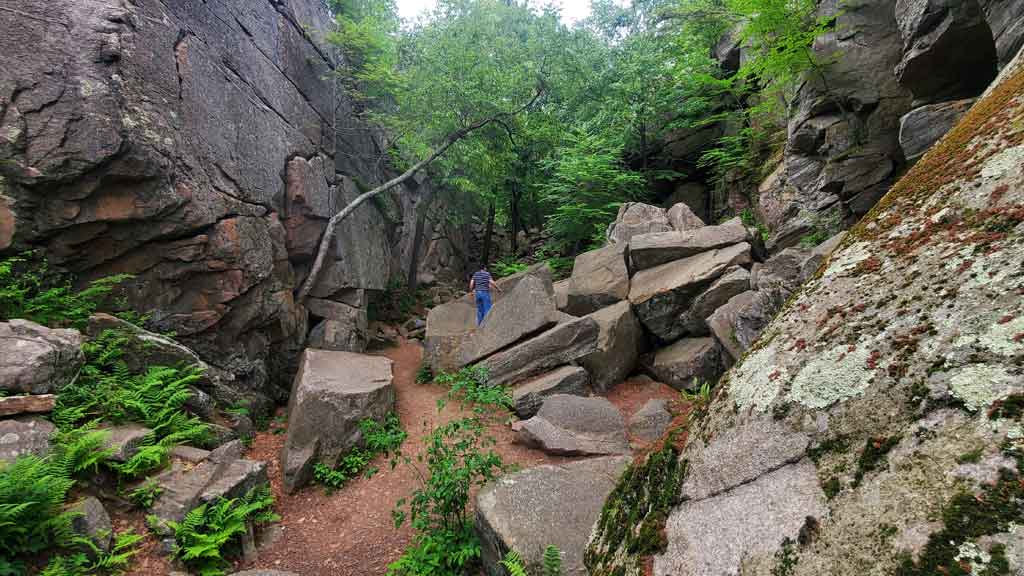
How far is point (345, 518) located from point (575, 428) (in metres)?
3.80

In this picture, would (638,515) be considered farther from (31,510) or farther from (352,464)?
(352,464)

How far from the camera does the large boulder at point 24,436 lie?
4605 mm

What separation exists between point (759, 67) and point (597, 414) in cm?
788

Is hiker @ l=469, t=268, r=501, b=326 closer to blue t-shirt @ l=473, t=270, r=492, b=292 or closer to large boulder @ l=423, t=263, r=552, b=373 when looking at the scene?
blue t-shirt @ l=473, t=270, r=492, b=292

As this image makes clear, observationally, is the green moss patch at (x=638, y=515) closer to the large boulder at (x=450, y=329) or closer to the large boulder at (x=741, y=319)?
the large boulder at (x=741, y=319)

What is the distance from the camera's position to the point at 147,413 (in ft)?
20.0

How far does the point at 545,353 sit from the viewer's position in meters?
9.66

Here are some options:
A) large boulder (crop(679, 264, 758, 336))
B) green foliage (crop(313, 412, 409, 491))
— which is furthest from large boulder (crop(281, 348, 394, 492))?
large boulder (crop(679, 264, 758, 336))

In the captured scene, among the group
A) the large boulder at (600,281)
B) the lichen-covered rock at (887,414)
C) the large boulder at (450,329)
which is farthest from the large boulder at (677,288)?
the lichen-covered rock at (887,414)

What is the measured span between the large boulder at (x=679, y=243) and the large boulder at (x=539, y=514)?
7.46 meters

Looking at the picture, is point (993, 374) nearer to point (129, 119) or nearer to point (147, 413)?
point (147, 413)

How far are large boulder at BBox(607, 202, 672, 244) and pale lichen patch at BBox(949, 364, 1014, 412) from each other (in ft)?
37.5

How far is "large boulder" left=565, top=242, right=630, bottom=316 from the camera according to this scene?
1140cm

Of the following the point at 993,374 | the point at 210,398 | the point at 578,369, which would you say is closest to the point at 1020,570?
the point at 993,374
